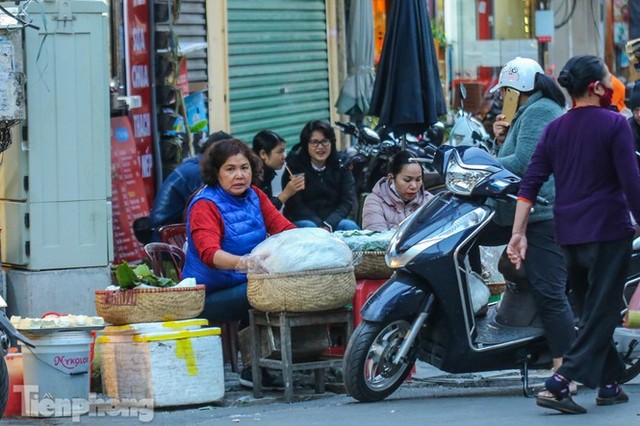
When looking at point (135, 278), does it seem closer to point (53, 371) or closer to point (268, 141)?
point (53, 371)

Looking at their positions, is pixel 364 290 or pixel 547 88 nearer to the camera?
pixel 547 88

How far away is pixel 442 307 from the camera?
7.87 m

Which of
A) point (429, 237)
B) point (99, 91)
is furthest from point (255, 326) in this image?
point (99, 91)

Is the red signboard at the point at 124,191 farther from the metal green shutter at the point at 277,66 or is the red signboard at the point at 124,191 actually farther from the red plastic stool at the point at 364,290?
the red plastic stool at the point at 364,290

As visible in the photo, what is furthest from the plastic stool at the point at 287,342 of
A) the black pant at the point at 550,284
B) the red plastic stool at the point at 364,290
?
the black pant at the point at 550,284

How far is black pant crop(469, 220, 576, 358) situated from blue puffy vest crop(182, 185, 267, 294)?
1.58 m

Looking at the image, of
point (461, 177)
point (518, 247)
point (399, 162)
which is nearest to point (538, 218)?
point (461, 177)

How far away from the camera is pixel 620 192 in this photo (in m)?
7.14

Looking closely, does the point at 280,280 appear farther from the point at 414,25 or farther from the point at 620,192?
the point at 414,25

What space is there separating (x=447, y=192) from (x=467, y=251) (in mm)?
366

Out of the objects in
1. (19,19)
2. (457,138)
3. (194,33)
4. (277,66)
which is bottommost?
(457,138)

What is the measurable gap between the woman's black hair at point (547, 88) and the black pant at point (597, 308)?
4.27 ft

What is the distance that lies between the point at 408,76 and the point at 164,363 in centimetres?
505

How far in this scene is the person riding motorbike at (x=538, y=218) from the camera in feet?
26.0
